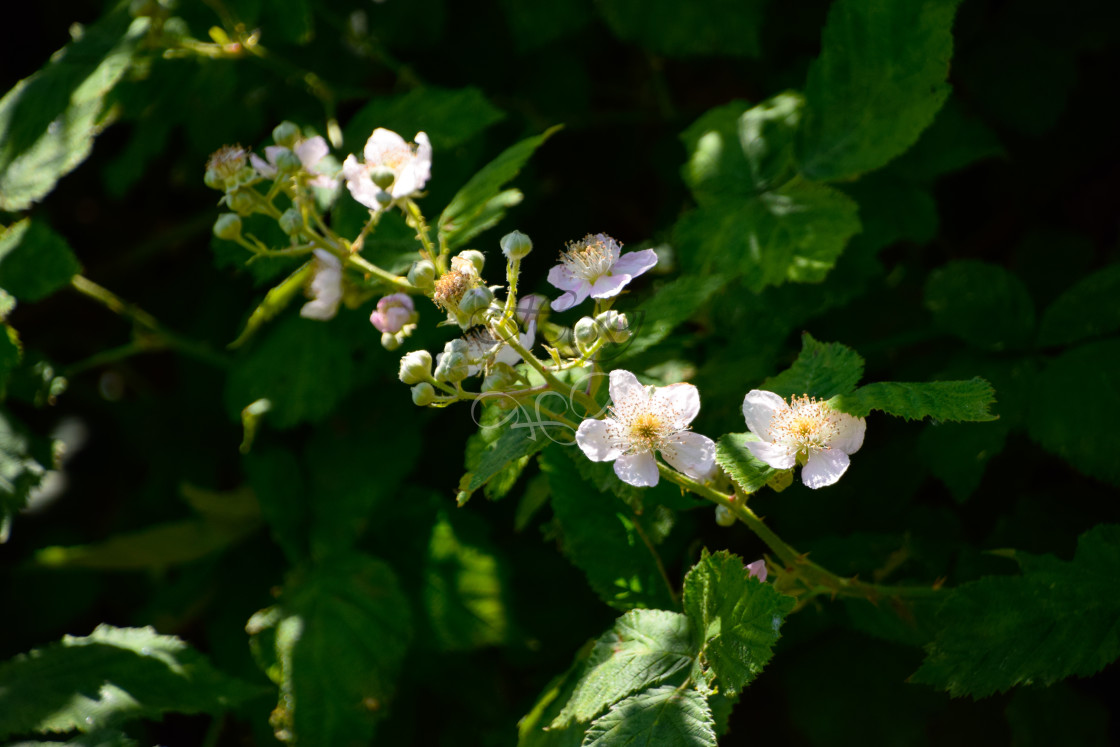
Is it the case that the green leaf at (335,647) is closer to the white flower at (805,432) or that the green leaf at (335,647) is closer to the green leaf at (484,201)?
the green leaf at (484,201)

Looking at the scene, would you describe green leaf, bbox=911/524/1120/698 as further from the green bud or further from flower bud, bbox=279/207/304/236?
flower bud, bbox=279/207/304/236

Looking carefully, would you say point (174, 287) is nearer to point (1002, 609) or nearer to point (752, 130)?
point (752, 130)

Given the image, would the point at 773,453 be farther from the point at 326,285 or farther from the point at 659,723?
the point at 326,285

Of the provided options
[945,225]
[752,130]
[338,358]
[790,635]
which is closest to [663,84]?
[752,130]

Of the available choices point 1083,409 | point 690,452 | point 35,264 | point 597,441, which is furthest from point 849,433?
point 35,264

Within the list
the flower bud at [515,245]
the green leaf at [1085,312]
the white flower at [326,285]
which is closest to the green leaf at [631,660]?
the flower bud at [515,245]

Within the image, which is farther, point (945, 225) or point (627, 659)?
point (945, 225)
